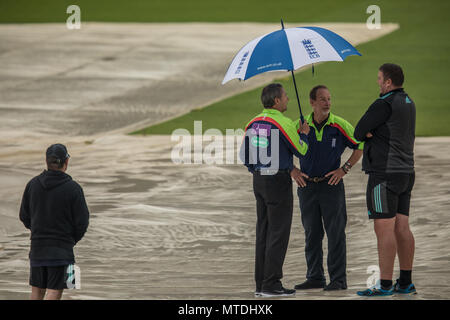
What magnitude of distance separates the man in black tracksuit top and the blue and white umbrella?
2.08 feet

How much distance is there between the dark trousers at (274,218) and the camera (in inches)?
312

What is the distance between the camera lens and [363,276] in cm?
869

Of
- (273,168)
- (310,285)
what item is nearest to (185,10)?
(310,285)

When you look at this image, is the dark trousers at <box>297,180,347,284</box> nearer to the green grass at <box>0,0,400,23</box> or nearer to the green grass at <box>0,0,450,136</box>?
the green grass at <box>0,0,450,136</box>

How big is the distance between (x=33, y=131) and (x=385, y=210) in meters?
11.2

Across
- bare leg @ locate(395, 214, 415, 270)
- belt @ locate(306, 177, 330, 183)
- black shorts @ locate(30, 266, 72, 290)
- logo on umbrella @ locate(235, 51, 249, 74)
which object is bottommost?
black shorts @ locate(30, 266, 72, 290)

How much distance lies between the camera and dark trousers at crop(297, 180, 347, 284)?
8.28 metres

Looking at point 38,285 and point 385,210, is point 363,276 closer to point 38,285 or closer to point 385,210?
point 385,210

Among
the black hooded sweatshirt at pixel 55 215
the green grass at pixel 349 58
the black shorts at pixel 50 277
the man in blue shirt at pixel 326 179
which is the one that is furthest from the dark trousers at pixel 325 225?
the green grass at pixel 349 58

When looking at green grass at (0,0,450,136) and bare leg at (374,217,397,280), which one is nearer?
bare leg at (374,217,397,280)

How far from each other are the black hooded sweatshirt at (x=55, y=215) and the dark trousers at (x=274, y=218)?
1.72 meters

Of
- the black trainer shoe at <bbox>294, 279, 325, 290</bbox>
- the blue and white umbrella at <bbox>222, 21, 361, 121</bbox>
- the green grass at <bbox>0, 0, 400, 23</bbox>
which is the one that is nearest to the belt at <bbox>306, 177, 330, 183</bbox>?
A: the black trainer shoe at <bbox>294, 279, 325, 290</bbox>

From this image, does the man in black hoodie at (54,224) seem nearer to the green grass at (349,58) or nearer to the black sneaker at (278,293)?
the black sneaker at (278,293)
